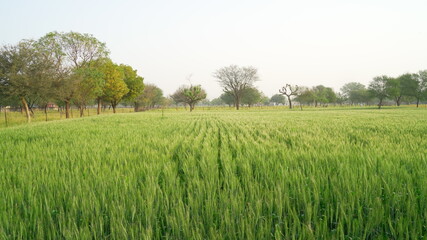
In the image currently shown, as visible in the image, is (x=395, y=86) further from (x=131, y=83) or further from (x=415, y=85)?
(x=131, y=83)

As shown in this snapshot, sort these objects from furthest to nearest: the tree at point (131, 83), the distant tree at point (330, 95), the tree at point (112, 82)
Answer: the distant tree at point (330, 95) < the tree at point (131, 83) < the tree at point (112, 82)

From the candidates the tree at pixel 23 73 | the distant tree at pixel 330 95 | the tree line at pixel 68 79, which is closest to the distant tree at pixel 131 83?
the tree line at pixel 68 79

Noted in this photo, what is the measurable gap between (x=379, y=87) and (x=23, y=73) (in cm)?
7883

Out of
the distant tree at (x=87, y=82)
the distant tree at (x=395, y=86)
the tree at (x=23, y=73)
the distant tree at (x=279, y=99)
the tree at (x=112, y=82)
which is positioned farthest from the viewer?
the distant tree at (x=279, y=99)

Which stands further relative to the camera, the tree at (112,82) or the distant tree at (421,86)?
the distant tree at (421,86)

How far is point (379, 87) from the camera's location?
61219 millimetres

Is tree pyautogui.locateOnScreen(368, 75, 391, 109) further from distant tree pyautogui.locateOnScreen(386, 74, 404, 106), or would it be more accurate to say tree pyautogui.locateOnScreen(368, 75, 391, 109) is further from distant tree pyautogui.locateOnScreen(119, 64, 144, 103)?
distant tree pyautogui.locateOnScreen(119, 64, 144, 103)

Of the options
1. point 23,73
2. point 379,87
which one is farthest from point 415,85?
point 23,73

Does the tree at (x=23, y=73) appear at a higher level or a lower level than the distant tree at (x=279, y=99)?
lower

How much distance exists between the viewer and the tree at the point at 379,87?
6031cm

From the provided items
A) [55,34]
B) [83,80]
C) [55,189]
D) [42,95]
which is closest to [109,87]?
[83,80]

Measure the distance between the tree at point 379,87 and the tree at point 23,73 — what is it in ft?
247

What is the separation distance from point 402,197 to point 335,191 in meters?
0.43

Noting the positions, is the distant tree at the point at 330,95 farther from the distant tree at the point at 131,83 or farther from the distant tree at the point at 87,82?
the distant tree at the point at 87,82
